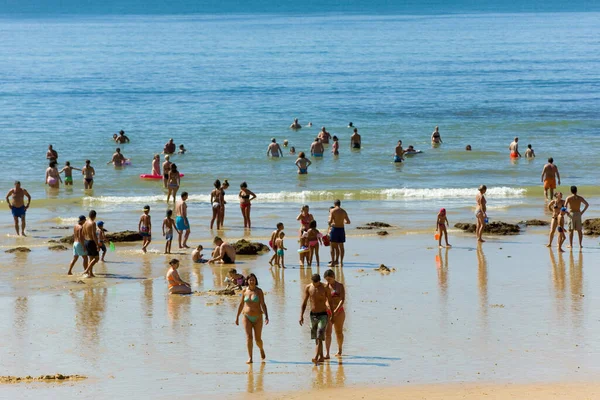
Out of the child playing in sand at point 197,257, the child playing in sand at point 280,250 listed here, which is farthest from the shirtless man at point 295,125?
the child playing in sand at point 280,250

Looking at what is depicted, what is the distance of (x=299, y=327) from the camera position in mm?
13836

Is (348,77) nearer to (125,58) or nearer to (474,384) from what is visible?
(125,58)

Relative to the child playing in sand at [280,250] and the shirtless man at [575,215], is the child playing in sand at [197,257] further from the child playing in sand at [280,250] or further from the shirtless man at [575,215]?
the shirtless man at [575,215]

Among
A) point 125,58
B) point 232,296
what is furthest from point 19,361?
point 125,58

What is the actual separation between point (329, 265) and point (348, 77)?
188 feet

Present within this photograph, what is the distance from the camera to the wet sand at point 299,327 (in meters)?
11.6

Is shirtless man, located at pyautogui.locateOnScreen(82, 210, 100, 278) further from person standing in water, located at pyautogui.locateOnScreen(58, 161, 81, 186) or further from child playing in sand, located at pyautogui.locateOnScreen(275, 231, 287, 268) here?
person standing in water, located at pyautogui.locateOnScreen(58, 161, 81, 186)

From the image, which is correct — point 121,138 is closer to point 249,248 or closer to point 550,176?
point 550,176

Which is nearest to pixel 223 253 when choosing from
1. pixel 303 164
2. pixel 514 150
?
pixel 303 164

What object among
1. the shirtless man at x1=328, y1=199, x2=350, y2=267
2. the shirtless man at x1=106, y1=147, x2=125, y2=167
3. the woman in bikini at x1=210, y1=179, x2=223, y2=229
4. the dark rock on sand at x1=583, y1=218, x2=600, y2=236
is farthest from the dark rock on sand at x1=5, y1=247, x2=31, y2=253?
the shirtless man at x1=106, y1=147, x2=125, y2=167

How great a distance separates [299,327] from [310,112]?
40328 millimetres

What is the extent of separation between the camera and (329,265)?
60.4 ft

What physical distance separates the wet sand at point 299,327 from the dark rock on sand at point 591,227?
189 centimetres

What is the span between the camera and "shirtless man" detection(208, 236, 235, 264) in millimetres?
18641
